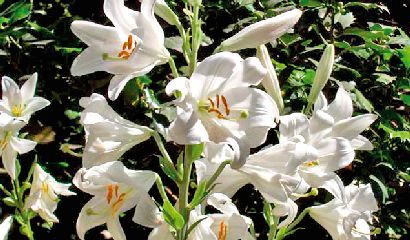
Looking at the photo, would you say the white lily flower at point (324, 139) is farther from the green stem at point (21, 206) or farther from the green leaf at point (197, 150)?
the green stem at point (21, 206)

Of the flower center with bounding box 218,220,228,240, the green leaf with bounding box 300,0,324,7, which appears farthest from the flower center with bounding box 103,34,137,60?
the green leaf with bounding box 300,0,324,7

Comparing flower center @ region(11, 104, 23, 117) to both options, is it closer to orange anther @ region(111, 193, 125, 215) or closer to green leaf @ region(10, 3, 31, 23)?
green leaf @ region(10, 3, 31, 23)

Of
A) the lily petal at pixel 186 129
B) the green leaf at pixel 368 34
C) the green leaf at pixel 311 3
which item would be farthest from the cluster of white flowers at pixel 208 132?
the green leaf at pixel 311 3

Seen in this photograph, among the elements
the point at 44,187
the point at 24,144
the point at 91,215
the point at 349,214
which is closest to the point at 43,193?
the point at 44,187

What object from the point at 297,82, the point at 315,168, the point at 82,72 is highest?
A: the point at 82,72

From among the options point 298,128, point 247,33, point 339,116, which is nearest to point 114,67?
point 247,33

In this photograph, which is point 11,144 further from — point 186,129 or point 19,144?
point 186,129

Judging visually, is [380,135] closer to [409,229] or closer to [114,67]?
[409,229]
